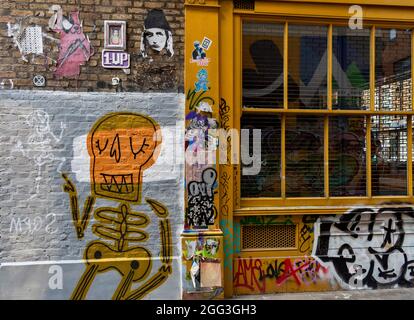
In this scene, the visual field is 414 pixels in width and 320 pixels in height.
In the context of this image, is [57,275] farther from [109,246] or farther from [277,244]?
[277,244]

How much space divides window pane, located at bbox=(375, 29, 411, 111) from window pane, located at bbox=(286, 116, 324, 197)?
0.92m

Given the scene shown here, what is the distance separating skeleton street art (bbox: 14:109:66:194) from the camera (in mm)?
4414

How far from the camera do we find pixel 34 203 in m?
4.43

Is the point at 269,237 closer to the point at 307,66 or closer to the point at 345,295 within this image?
the point at 345,295

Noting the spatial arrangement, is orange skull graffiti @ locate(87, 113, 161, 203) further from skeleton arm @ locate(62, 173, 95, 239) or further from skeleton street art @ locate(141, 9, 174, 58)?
skeleton street art @ locate(141, 9, 174, 58)

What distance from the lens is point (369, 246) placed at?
196 inches

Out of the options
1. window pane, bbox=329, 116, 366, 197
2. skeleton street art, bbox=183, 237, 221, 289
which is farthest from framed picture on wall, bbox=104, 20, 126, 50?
Answer: window pane, bbox=329, 116, 366, 197

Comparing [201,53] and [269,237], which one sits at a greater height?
[201,53]

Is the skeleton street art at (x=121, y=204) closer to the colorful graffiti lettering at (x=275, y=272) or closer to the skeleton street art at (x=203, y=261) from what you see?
the skeleton street art at (x=203, y=261)

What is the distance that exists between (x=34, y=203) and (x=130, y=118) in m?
1.47

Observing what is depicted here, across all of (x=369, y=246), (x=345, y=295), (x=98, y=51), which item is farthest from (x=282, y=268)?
(x=98, y=51)

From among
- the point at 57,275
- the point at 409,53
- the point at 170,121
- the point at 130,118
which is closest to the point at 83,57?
the point at 130,118

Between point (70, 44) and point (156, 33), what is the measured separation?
1.00m

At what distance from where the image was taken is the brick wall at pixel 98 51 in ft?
14.4
